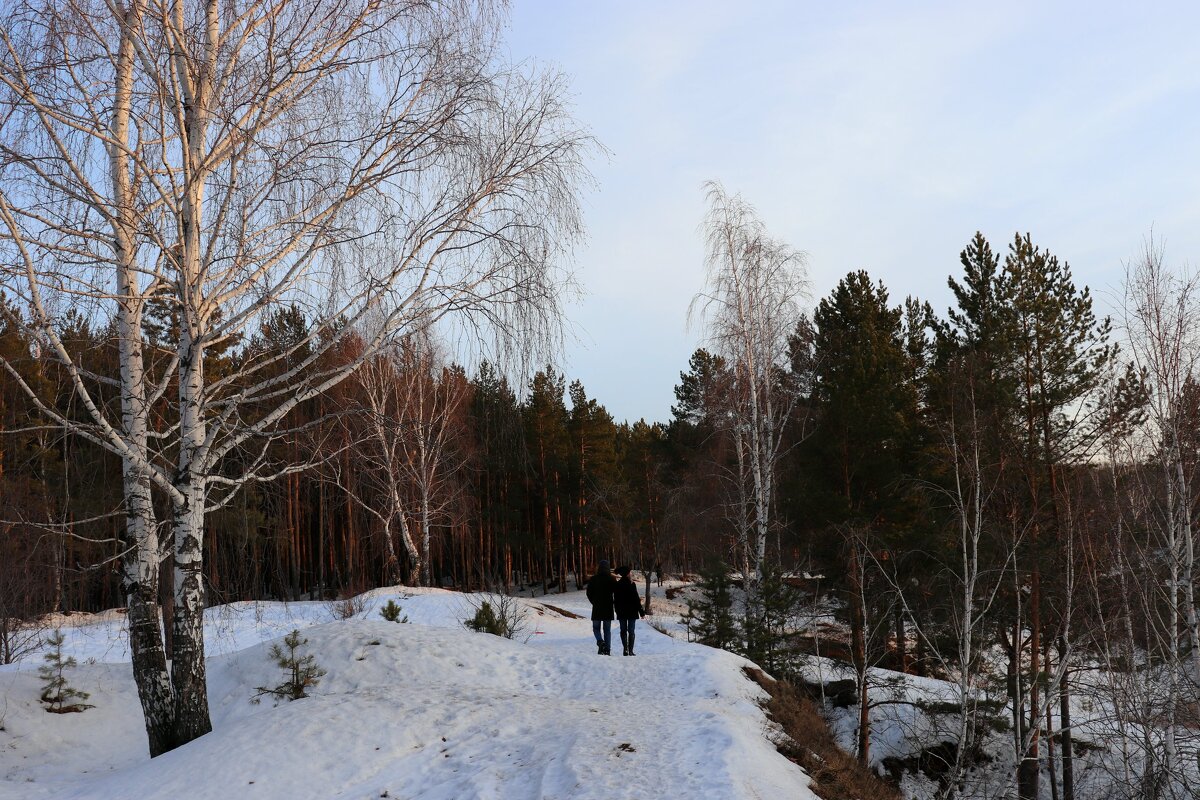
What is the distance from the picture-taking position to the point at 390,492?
26984 millimetres

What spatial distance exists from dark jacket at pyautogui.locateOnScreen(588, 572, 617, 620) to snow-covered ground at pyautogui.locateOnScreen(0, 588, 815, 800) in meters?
1.40

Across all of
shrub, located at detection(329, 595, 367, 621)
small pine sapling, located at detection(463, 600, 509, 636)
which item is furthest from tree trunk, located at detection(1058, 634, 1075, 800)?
shrub, located at detection(329, 595, 367, 621)

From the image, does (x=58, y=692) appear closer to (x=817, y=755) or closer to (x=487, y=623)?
(x=487, y=623)

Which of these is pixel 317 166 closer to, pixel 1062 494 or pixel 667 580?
pixel 1062 494

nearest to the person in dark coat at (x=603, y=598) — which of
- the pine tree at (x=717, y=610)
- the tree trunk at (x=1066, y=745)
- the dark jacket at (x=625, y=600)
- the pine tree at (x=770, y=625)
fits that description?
the dark jacket at (x=625, y=600)

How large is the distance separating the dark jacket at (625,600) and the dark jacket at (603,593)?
0.11 meters

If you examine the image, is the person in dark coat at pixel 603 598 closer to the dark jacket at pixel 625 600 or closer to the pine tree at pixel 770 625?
the dark jacket at pixel 625 600

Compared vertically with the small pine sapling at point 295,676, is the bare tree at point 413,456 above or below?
above

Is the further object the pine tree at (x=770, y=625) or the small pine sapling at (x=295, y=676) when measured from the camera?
the pine tree at (x=770, y=625)

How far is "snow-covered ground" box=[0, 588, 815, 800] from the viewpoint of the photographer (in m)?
7.00

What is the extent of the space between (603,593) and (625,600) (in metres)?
0.42

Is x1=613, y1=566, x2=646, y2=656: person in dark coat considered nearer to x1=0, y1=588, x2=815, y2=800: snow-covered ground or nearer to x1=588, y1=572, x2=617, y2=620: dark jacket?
x1=588, y1=572, x2=617, y2=620: dark jacket

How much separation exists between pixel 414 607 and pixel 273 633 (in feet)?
12.0

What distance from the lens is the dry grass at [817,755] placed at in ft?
27.0
